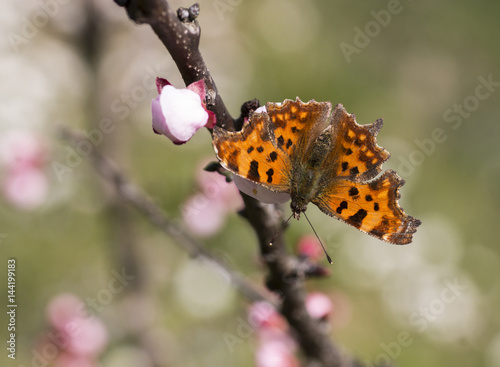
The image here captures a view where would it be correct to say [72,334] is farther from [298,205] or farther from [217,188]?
[298,205]

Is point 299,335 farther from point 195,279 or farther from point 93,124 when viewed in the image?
point 195,279

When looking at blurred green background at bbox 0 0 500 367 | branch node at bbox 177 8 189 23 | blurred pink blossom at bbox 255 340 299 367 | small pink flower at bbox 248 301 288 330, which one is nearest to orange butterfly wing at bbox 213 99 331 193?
branch node at bbox 177 8 189 23

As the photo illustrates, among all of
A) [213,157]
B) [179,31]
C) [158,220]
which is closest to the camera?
[179,31]

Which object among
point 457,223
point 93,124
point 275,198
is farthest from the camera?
point 457,223

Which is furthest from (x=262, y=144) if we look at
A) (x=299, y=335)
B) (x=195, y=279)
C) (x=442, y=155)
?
(x=442, y=155)

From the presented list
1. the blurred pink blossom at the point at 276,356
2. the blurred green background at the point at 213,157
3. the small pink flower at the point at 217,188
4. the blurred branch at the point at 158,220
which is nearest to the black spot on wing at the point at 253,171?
the blurred branch at the point at 158,220

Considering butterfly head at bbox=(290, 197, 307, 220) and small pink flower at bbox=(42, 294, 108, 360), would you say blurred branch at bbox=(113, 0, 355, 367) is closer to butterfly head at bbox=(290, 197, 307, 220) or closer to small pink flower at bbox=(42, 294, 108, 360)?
butterfly head at bbox=(290, 197, 307, 220)

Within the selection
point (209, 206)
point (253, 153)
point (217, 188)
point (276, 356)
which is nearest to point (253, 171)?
point (253, 153)
